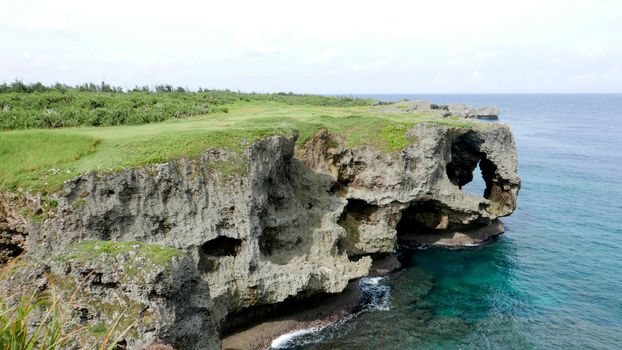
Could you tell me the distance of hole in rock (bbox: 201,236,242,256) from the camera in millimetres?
26406

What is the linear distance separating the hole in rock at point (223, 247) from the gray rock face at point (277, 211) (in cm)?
6

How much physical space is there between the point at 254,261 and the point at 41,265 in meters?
11.3

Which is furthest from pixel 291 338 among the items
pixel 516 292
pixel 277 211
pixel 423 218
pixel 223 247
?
pixel 423 218

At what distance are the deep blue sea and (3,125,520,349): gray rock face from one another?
3.15 metres

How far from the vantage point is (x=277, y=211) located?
29234mm

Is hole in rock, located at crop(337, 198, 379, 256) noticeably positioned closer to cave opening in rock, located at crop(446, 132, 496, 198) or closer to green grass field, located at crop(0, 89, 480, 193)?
green grass field, located at crop(0, 89, 480, 193)

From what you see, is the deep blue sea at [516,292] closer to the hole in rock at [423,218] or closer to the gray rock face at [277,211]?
the hole in rock at [423,218]

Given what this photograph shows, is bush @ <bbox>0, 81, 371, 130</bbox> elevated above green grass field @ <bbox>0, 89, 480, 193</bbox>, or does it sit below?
above

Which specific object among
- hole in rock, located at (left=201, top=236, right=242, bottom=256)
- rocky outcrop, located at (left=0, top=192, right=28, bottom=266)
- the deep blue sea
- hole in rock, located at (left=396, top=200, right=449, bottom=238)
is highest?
rocky outcrop, located at (left=0, top=192, right=28, bottom=266)

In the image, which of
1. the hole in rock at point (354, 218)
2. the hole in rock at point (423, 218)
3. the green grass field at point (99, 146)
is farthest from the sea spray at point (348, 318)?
the green grass field at point (99, 146)

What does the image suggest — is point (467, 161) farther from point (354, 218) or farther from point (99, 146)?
point (99, 146)

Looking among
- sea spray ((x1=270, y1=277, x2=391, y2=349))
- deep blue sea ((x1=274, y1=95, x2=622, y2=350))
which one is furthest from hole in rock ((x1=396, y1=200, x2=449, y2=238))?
sea spray ((x1=270, y1=277, x2=391, y2=349))

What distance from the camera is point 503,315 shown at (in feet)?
100

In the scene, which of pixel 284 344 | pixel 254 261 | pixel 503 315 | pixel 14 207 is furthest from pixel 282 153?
pixel 503 315
